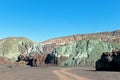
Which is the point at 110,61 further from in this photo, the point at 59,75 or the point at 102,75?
the point at 59,75

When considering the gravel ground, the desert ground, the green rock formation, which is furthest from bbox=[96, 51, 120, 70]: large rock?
the green rock formation

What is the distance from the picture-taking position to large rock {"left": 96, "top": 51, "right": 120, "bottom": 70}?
69125 millimetres

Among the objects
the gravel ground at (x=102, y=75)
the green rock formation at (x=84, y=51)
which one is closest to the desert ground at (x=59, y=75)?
the gravel ground at (x=102, y=75)

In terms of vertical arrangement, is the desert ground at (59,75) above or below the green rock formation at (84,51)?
below

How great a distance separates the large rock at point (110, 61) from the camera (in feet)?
227

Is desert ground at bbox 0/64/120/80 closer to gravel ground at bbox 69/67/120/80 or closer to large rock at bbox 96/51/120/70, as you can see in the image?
gravel ground at bbox 69/67/120/80

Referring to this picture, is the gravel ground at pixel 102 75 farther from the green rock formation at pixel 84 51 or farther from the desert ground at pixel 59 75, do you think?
the green rock formation at pixel 84 51

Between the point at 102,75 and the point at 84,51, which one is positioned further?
the point at 84,51

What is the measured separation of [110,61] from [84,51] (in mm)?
86383

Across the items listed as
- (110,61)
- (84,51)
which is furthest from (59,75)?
(84,51)

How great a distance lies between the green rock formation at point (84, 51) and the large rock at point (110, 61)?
69897 millimetres

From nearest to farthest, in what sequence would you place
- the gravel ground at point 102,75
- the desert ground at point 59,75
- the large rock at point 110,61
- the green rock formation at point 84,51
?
the desert ground at point 59,75 → the gravel ground at point 102,75 → the large rock at point 110,61 → the green rock formation at point 84,51

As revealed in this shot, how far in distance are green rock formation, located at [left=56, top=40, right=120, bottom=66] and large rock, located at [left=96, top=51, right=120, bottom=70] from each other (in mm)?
69897

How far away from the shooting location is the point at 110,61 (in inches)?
2795
